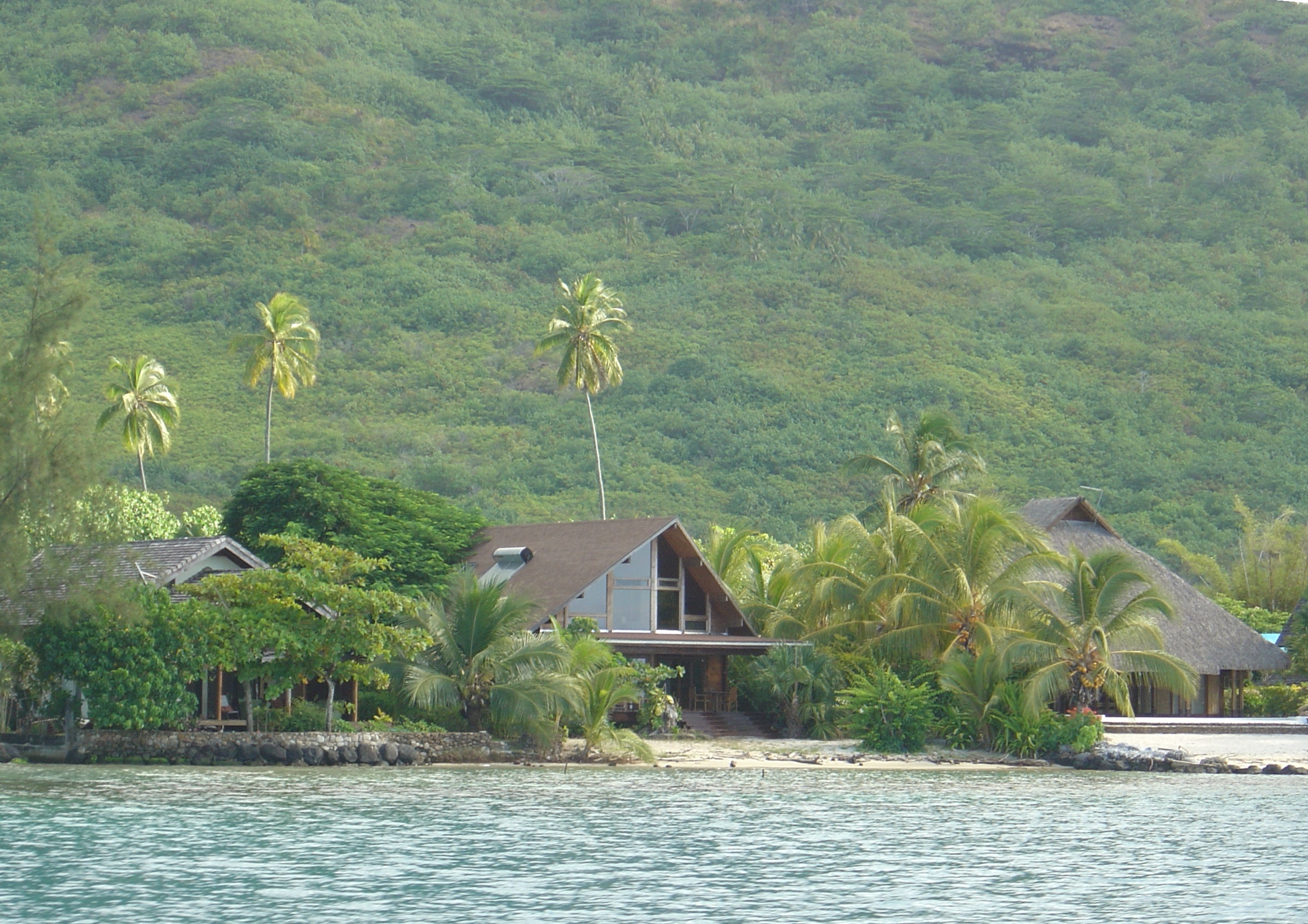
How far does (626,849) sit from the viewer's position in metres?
22.3

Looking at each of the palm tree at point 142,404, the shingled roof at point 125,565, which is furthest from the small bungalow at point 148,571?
the palm tree at point 142,404

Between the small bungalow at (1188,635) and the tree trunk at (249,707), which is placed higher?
the small bungalow at (1188,635)

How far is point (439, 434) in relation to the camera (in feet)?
332

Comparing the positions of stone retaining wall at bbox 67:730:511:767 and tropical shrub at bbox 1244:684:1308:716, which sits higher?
tropical shrub at bbox 1244:684:1308:716

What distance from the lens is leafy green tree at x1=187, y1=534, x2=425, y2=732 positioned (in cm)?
3341

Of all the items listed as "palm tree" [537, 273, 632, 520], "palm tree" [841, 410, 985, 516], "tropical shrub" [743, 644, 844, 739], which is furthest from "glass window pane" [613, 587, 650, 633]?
"palm tree" [537, 273, 632, 520]

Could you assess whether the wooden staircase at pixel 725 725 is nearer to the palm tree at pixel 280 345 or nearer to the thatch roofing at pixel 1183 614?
the thatch roofing at pixel 1183 614

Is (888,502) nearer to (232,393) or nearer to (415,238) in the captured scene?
(232,393)

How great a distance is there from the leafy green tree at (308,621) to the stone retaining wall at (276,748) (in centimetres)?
89

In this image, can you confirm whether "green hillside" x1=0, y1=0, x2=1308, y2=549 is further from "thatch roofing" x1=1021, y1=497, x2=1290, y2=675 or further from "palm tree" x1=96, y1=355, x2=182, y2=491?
"thatch roofing" x1=1021, y1=497, x2=1290, y2=675

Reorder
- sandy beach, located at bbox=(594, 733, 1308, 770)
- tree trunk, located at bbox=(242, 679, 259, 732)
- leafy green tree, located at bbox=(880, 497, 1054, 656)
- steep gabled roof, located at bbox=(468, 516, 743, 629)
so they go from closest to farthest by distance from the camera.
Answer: tree trunk, located at bbox=(242, 679, 259, 732), sandy beach, located at bbox=(594, 733, 1308, 770), leafy green tree, located at bbox=(880, 497, 1054, 656), steep gabled roof, located at bbox=(468, 516, 743, 629)

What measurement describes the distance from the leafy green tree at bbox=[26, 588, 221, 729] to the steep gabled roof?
9.70 meters

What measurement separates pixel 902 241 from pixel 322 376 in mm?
61009

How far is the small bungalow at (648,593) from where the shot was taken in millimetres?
42156
